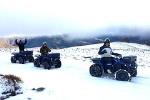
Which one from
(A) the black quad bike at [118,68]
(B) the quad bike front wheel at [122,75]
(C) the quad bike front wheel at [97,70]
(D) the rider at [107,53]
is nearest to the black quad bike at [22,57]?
(A) the black quad bike at [118,68]

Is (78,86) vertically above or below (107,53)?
below

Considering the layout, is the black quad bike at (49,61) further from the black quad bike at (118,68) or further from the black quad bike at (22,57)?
the black quad bike at (118,68)

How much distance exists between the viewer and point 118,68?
2219 cm

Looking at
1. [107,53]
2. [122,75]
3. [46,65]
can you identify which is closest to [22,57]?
[46,65]

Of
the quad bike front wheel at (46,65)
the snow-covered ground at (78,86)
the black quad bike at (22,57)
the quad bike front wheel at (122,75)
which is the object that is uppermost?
the black quad bike at (22,57)

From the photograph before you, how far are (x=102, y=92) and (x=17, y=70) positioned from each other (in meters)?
9.06

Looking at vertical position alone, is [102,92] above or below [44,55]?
below

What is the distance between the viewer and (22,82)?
845 inches

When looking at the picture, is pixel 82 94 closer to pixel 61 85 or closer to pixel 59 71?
pixel 61 85

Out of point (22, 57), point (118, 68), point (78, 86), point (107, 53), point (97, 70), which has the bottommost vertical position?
point (78, 86)

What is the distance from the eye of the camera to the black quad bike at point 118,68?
21.8 metres

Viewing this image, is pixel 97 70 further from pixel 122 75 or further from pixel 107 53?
pixel 122 75

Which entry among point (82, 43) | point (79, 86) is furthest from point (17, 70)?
point (82, 43)

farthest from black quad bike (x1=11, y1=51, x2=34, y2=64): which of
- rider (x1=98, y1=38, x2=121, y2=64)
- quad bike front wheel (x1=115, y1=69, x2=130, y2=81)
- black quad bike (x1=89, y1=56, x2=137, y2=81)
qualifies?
quad bike front wheel (x1=115, y1=69, x2=130, y2=81)
